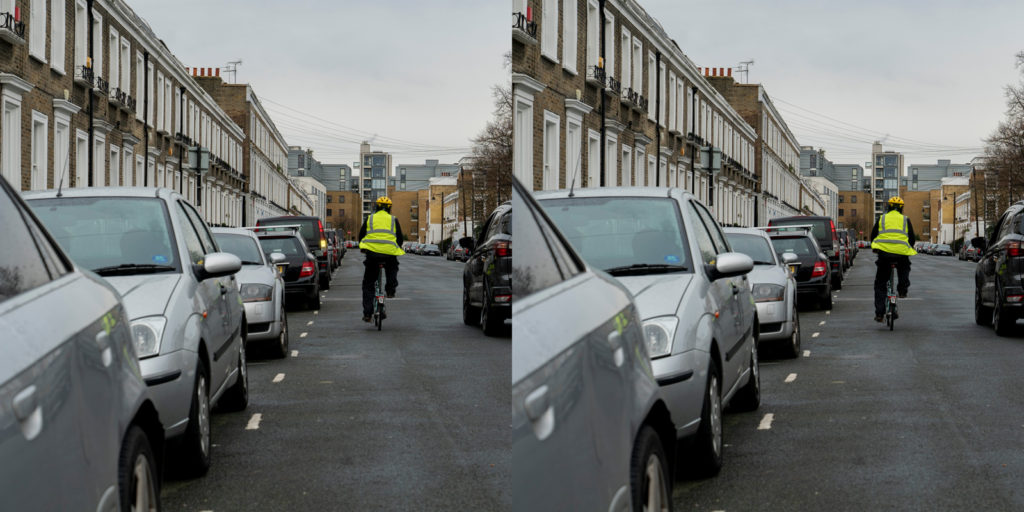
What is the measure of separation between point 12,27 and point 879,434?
5.10 m

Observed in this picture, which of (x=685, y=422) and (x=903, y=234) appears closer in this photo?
(x=685, y=422)

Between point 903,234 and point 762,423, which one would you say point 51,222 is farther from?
point 903,234

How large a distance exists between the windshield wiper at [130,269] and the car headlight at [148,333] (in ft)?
0.45

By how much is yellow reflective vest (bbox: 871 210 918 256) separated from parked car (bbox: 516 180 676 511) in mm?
11914

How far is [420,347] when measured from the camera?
1195 cm

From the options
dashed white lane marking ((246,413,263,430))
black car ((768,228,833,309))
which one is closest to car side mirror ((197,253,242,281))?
dashed white lane marking ((246,413,263,430))

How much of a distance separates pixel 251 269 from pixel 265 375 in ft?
7.62

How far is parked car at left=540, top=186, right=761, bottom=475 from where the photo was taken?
306cm

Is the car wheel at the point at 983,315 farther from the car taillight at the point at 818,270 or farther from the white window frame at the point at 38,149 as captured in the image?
the white window frame at the point at 38,149

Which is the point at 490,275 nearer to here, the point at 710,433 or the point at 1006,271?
the point at 710,433

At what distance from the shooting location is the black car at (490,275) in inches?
131

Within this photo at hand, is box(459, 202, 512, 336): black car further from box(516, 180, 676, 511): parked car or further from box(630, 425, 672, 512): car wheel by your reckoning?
box(630, 425, 672, 512): car wheel

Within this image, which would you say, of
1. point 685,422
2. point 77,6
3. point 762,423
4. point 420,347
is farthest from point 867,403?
point 77,6

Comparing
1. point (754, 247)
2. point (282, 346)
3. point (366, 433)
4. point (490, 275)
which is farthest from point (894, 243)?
point (366, 433)
